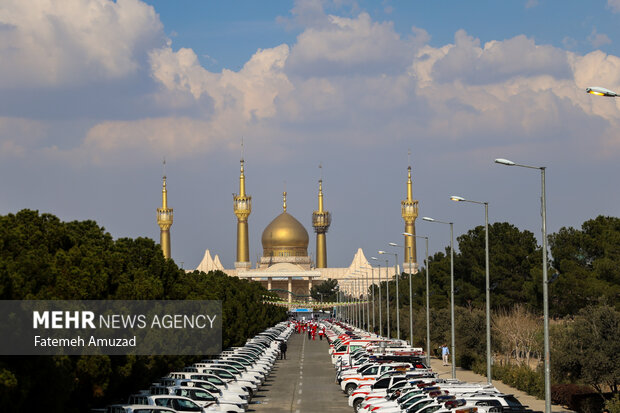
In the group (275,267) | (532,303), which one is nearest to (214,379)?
(532,303)

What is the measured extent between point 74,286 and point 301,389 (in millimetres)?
16520

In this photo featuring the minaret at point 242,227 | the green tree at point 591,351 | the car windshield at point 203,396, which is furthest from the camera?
the minaret at point 242,227

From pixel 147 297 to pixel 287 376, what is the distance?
1831 cm

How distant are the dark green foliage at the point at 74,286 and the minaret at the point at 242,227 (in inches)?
5800

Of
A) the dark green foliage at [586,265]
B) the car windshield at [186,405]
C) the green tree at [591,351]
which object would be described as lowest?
the car windshield at [186,405]

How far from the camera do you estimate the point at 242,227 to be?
633 ft

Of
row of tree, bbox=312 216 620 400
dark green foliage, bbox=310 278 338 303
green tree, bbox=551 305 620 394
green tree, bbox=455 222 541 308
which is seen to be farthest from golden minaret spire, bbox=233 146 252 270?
green tree, bbox=551 305 620 394

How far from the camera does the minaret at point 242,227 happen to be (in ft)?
634

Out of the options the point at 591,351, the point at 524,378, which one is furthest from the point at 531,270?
the point at 591,351

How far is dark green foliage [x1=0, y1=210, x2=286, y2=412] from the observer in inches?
840

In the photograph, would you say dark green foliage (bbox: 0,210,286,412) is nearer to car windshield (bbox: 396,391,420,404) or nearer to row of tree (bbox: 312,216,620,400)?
car windshield (bbox: 396,391,420,404)

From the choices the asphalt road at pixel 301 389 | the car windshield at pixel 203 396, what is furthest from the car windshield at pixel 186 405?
the asphalt road at pixel 301 389

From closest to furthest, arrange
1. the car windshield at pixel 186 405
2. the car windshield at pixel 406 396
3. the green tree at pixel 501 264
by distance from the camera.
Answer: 1. the car windshield at pixel 186 405
2. the car windshield at pixel 406 396
3. the green tree at pixel 501 264

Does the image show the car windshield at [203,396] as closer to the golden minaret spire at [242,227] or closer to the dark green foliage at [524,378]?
the dark green foliage at [524,378]
